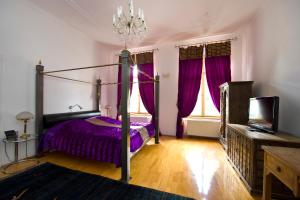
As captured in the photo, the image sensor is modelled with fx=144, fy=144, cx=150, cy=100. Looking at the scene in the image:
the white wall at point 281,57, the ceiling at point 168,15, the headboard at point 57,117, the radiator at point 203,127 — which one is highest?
the ceiling at point 168,15

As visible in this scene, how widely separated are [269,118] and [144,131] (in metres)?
2.30

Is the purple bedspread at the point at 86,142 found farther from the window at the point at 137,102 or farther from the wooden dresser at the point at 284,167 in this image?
the window at the point at 137,102

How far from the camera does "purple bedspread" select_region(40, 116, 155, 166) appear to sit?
2.44 m

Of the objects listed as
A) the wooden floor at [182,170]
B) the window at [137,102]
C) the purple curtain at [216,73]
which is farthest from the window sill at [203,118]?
the window at [137,102]

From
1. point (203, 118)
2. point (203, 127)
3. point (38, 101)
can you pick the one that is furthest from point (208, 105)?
point (38, 101)

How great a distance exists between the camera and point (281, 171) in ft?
4.03

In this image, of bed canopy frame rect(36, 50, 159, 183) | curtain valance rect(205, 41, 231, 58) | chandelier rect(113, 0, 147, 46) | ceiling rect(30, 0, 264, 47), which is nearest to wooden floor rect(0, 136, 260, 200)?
bed canopy frame rect(36, 50, 159, 183)

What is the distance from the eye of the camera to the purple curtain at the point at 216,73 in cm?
431

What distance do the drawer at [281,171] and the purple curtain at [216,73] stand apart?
10.4 ft

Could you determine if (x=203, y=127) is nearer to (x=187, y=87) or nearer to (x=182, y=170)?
(x=187, y=87)

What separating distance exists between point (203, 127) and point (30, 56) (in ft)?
15.7

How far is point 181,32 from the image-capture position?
4.11 m

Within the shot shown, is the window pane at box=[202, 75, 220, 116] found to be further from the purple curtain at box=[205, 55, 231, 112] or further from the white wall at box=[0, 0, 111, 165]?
the white wall at box=[0, 0, 111, 165]

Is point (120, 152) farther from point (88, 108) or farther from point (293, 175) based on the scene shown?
point (88, 108)
